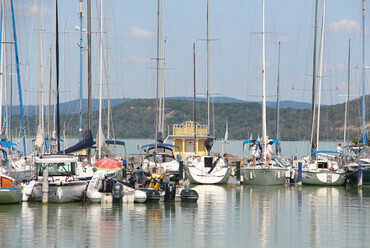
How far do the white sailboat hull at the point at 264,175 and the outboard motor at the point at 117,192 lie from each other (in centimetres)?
1369

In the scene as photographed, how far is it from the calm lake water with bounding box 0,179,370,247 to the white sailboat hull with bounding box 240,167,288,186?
A: 6.30 metres

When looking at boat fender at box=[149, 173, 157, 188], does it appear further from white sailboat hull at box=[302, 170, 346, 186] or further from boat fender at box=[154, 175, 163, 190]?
white sailboat hull at box=[302, 170, 346, 186]

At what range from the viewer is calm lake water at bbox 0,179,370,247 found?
70.8ft

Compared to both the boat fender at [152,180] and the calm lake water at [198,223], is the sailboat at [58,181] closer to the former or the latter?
the calm lake water at [198,223]

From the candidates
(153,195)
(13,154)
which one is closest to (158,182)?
(153,195)

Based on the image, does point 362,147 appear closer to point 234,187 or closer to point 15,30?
point 234,187

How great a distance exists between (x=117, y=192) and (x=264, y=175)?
14100 mm

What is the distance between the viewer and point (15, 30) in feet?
140

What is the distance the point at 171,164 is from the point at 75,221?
22.6 metres

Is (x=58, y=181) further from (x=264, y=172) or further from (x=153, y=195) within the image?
(x=264, y=172)

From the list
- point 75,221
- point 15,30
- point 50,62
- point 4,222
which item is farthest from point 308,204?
point 50,62

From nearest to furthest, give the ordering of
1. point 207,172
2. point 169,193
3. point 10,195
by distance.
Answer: point 10,195 → point 169,193 → point 207,172

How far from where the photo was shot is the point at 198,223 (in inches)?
1005

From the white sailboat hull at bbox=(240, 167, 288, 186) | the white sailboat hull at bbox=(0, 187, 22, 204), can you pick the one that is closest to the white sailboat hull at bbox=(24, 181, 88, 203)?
the white sailboat hull at bbox=(0, 187, 22, 204)
